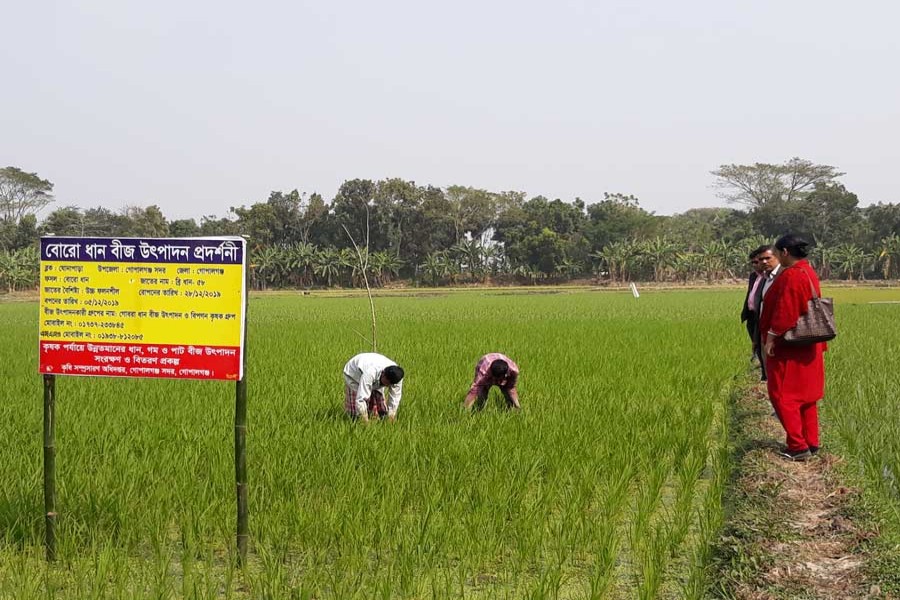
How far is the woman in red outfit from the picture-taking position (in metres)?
4.18

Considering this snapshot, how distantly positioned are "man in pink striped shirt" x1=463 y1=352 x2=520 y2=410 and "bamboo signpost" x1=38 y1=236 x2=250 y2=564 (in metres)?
2.55

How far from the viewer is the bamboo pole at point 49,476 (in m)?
2.94

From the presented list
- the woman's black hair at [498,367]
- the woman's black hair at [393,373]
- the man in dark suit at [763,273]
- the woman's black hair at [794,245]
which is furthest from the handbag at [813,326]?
the woman's black hair at [393,373]

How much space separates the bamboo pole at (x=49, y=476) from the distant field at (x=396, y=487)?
0.18 ft

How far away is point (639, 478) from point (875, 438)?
1544 mm

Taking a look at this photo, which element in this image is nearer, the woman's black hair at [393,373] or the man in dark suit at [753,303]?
the woman's black hair at [393,373]

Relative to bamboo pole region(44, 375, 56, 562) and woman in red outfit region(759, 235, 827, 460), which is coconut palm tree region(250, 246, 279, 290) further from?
bamboo pole region(44, 375, 56, 562)

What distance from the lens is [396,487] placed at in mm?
3580

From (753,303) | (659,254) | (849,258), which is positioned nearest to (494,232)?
(659,254)

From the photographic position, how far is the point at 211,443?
14.7 ft

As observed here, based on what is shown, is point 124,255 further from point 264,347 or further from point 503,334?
point 503,334

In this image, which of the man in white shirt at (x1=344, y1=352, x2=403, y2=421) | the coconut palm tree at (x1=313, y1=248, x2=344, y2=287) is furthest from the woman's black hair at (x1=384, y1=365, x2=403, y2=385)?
the coconut palm tree at (x1=313, y1=248, x2=344, y2=287)

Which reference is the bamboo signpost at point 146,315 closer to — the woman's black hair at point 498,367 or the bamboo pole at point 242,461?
the bamboo pole at point 242,461

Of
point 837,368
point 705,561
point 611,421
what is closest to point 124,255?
point 705,561
